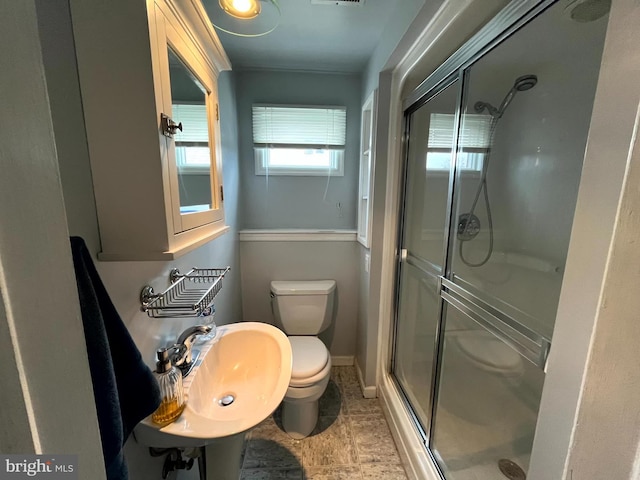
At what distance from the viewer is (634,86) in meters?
0.37

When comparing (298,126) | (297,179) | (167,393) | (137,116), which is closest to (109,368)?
(167,393)

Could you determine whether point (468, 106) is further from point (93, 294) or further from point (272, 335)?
point (93, 294)

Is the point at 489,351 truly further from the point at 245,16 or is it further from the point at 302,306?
the point at 245,16

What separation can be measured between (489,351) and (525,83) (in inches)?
45.1

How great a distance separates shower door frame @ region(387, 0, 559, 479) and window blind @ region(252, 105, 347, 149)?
62 cm

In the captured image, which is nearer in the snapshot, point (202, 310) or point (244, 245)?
point (202, 310)

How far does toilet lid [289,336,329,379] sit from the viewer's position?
1477 mm

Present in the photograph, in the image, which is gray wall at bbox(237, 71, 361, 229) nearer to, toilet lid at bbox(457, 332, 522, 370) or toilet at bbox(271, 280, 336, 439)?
toilet at bbox(271, 280, 336, 439)

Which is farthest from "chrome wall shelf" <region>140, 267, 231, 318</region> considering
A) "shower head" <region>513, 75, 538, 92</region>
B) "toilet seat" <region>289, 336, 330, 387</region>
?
"shower head" <region>513, 75, 538, 92</region>

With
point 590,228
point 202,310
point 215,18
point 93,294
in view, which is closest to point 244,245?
point 202,310

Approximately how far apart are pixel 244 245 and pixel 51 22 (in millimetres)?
1537

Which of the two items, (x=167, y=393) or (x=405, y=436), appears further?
(x=405, y=436)

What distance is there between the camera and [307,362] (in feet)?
5.07

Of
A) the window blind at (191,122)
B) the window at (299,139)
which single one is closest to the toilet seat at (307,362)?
the window blind at (191,122)
